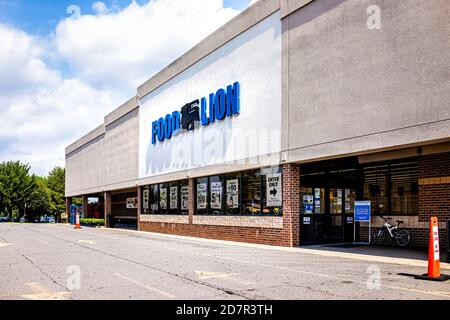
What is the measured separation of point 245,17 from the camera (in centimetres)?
2058

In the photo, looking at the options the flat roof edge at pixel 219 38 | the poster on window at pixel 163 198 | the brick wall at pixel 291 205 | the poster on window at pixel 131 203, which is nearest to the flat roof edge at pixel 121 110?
the flat roof edge at pixel 219 38

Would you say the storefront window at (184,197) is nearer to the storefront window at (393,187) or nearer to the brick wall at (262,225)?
the brick wall at (262,225)

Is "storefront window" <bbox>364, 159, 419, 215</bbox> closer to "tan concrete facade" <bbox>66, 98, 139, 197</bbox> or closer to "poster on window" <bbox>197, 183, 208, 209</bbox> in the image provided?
"poster on window" <bbox>197, 183, 208, 209</bbox>

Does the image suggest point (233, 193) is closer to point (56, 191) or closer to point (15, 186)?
point (15, 186)

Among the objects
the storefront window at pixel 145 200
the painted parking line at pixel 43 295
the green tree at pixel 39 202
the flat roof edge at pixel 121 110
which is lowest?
the green tree at pixel 39 202

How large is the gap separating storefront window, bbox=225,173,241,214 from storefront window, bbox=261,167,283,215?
214cm

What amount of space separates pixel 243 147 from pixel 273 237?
4.25 metres

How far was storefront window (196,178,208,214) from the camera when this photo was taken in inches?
939

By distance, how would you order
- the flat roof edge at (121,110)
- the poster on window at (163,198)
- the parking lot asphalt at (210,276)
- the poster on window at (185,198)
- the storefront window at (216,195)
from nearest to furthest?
the parking lot asphalt at (210,276) → the storefront window at (216,195) → the poster on window at (185,198) → the poster on window at (163,198) → the flat roof edge at (121,110)

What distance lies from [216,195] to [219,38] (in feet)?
24.9

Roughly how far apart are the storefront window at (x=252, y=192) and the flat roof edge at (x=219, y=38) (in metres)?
6.39

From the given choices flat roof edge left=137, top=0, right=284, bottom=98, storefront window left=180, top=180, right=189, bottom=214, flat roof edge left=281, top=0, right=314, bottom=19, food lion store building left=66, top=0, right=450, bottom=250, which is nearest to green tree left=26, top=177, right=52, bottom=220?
flat roof edge left=137, top=0, right=284, bottom=98

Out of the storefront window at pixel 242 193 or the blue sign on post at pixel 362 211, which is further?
the storefront window at pixel 242 193

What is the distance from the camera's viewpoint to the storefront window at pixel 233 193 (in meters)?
21.1
